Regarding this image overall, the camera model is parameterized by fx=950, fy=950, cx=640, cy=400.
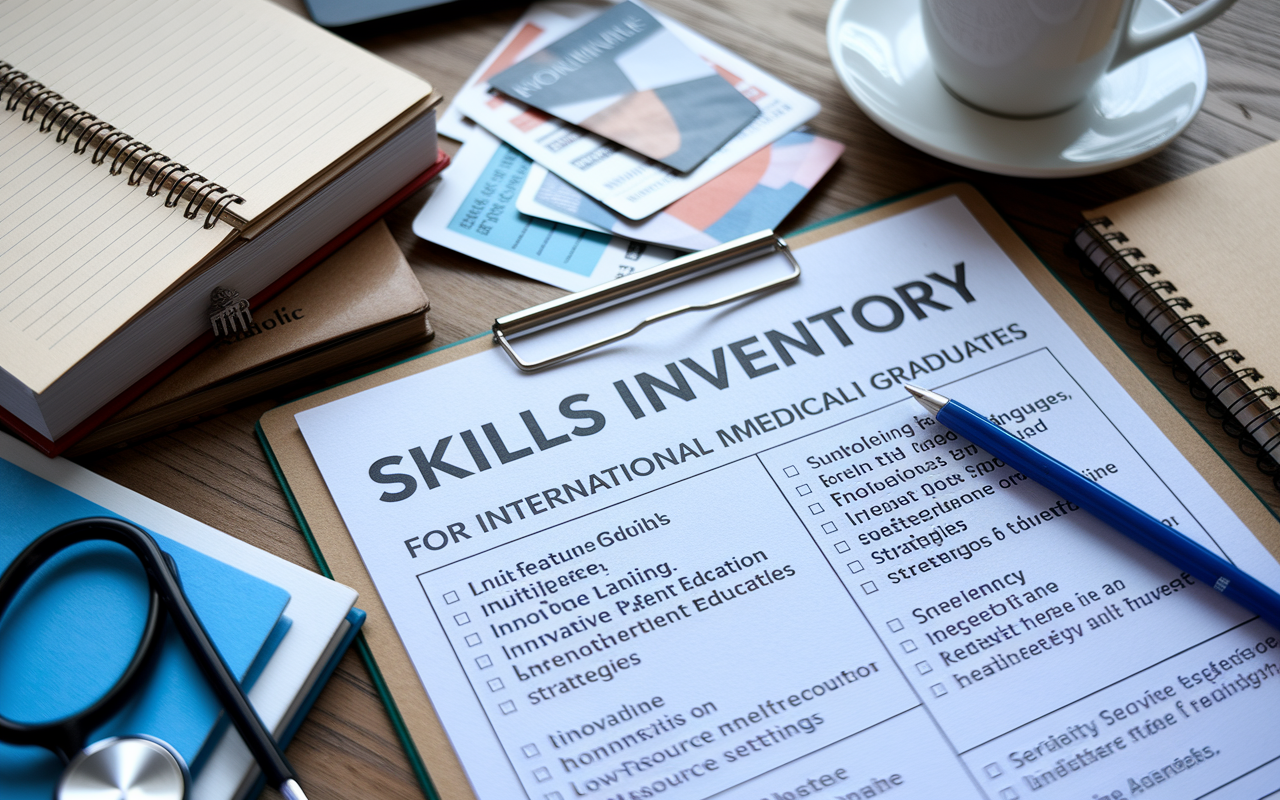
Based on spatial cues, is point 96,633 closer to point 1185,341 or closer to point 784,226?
point 784,226

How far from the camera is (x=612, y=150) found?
0.74m

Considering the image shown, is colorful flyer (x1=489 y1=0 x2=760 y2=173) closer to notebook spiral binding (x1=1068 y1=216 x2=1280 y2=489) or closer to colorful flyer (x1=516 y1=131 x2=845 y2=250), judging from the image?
colorful flyer (x1=516 y1=131 x2=845 y2=250)

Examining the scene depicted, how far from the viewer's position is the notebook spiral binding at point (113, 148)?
0.58 metres

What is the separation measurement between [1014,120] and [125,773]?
717mm

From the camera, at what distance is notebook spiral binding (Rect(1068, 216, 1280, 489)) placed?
600 millimetres

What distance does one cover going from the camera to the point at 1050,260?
0.70 m

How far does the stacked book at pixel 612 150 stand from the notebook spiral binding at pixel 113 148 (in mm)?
150

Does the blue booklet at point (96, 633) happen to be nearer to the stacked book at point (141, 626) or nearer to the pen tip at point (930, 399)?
the stacked book at point (141, 626)

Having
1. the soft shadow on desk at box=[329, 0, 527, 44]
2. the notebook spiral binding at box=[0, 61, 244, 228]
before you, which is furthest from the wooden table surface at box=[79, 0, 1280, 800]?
the notebook spiral binding at box=[0, 61, 244, 228]

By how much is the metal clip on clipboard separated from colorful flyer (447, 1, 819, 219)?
0.06 metres

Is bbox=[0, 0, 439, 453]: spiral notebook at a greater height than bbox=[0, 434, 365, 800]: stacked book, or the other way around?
bbox=[0, 0, 439, 453]: spiral notebook

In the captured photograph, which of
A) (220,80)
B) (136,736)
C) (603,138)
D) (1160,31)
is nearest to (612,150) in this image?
(603,138)

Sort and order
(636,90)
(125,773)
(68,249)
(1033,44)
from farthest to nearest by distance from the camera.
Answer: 1. (636,90)
2. (1033,44)
3. (68,249)
4. (125,773)

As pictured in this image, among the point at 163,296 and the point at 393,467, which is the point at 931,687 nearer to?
the point at 393,467
